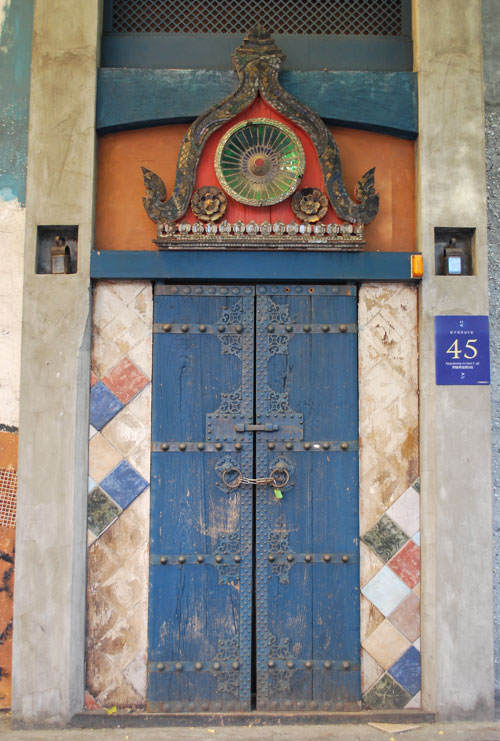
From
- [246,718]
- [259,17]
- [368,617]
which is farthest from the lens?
[259,17]

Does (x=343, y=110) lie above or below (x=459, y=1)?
below

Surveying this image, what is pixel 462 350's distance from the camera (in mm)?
4129

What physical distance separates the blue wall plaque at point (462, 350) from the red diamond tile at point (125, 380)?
1.76 meters

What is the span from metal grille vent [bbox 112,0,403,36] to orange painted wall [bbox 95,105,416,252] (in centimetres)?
65

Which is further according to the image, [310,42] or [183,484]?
[310,42]

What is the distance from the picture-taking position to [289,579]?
13.5 feet

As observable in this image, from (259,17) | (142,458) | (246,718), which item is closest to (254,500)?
(142,458)

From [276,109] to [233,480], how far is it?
7.32ft

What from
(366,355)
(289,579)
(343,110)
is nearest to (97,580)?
(289,579)

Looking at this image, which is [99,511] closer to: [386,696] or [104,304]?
[104,304]

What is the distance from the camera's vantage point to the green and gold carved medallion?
166 inches

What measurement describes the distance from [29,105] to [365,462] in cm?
295

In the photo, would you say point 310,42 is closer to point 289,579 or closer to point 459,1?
point 459,1

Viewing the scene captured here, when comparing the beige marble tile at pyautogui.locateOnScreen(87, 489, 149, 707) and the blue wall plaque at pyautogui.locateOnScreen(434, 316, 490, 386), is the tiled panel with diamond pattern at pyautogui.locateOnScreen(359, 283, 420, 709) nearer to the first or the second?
the blue wall plaque at pyautogui.locateOnScreen(434, 316, 490, 386)
